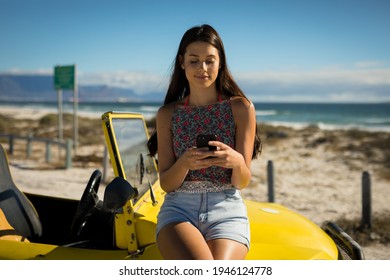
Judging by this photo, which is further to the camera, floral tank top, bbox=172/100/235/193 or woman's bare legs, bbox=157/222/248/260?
floral tank top, bbox=172/100/235/193

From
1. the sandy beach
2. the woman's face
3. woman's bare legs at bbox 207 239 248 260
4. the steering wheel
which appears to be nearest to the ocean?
the steering wheel

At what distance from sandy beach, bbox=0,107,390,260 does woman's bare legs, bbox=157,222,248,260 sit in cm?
373

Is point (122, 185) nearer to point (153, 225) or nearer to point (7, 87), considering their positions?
point (153, 225)

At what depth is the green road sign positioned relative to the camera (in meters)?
13.7

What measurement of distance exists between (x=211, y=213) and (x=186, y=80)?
0.85 meters

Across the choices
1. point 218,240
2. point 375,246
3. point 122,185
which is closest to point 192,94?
→ point 122,185

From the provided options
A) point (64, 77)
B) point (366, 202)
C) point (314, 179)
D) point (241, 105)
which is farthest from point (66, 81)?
point (241, 105)

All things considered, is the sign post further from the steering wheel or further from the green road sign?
the steering wheel

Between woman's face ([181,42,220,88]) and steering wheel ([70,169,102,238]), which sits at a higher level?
woman's face ([181,42,220,88])

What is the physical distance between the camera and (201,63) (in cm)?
219

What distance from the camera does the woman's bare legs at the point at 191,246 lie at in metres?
1.84

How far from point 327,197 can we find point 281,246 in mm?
6789

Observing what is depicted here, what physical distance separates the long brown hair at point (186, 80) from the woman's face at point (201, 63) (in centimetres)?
3

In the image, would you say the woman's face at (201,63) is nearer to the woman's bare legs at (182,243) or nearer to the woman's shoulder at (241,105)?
the woman's shoulder at (241,105)
